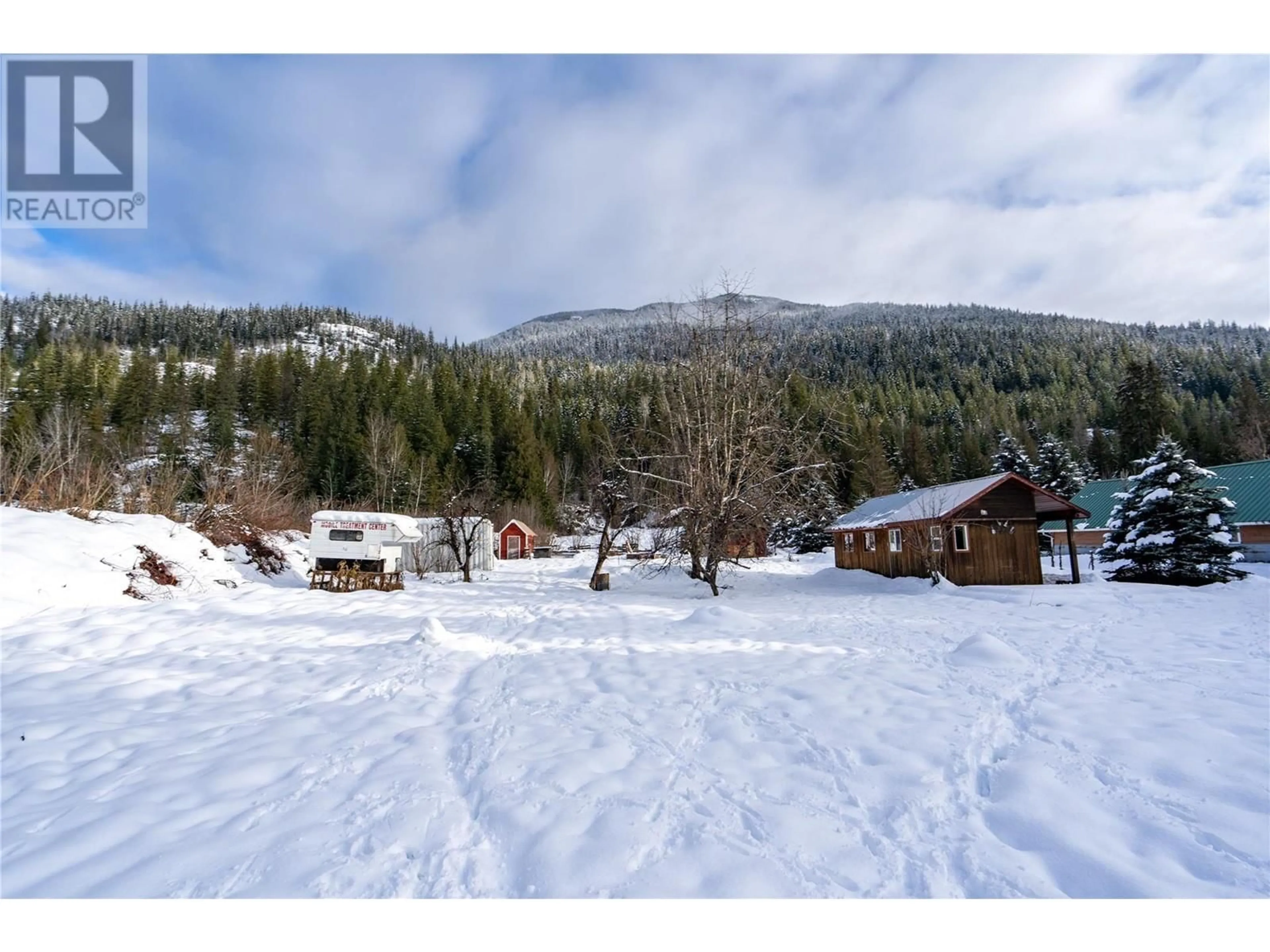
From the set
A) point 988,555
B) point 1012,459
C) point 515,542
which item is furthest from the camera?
point 1012,459

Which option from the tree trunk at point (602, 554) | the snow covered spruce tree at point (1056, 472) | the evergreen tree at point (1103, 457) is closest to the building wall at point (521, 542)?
the tree trunk at point (602, 554)

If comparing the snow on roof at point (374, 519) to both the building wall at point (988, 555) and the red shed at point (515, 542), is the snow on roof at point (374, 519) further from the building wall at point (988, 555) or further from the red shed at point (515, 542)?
the building wall at point (988, 555)

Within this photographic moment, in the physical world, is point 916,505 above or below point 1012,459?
below

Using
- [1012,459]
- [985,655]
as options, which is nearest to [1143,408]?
[1012,459]

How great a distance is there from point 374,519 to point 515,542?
2107cm

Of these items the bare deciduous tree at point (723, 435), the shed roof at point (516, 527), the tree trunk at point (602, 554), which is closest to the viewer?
the bare deciduous tree at point (723, 435)

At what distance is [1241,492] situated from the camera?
2689cm

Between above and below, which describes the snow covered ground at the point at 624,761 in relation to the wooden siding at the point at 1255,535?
above

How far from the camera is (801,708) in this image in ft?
16.9

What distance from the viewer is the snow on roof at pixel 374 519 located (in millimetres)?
19594

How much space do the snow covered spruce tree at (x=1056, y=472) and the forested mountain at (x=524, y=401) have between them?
8881mm

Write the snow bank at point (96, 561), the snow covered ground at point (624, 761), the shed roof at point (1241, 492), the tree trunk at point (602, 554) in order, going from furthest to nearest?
the shed roof at point (1241, 492) → the tree trunk at point (602, 554) → the snow bank at point (96, 561) → the snow covered ground at point (624, 761)

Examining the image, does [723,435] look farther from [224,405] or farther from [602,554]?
[224,405]

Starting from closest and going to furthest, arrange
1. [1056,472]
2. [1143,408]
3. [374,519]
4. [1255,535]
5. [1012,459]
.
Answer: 1. [374,519]
2. [1255,535]
3. [1056,472]
4. [1012,459]
5. [1143,408]
